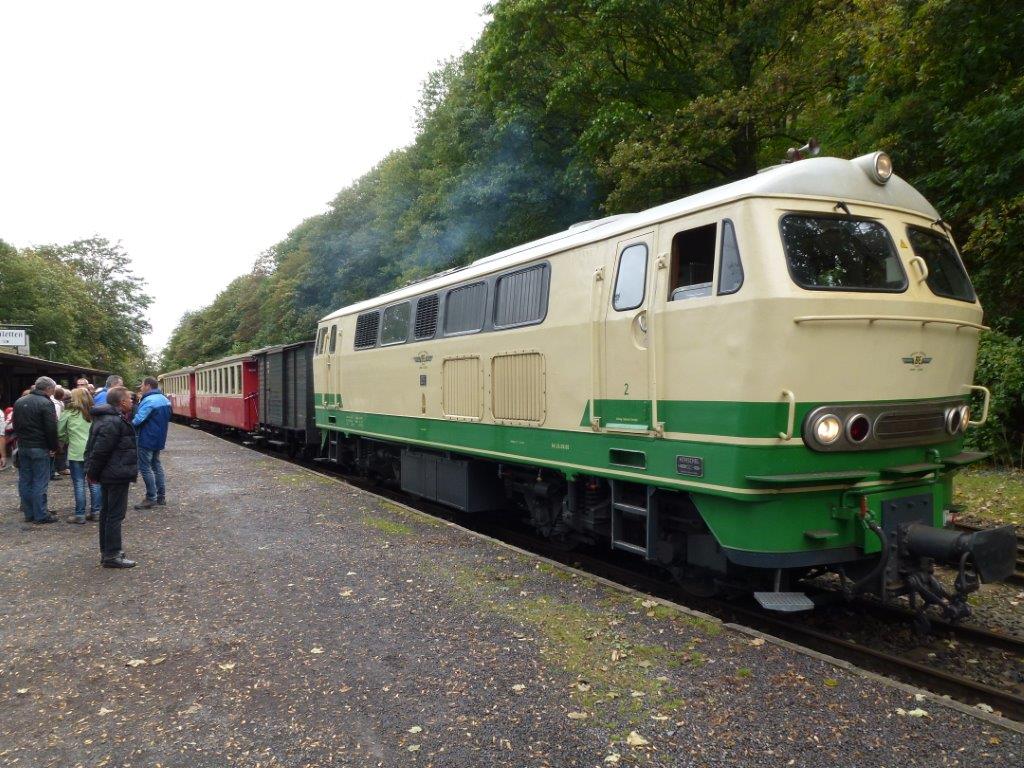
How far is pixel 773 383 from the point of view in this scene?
4668mm

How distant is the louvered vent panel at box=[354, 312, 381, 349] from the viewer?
35.9 ft

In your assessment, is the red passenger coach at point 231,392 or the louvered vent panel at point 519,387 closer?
the louvered vent panel at point 519,387

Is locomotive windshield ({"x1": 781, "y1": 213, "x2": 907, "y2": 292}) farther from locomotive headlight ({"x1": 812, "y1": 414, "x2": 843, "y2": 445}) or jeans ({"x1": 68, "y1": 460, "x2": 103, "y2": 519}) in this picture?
jeans ({"x1": 68, "y1": 460, "x2": 103, "y2": 519})

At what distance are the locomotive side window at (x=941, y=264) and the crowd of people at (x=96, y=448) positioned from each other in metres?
6.87

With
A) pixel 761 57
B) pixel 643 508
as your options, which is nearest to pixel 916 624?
pixel 643 508

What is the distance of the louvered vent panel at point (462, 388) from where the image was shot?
7973 mm

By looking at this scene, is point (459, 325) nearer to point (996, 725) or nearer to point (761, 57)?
point (996, 725)

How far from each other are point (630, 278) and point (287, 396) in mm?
13529

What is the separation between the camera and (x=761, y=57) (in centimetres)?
1819

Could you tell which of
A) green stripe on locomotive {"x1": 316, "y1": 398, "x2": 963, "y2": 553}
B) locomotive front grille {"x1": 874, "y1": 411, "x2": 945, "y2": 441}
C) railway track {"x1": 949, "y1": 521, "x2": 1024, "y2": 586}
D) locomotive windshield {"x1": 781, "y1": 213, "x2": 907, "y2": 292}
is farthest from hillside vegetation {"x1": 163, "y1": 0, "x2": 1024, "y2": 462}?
green stripe on locomotive {"x1": 316, "y1": 398, "x2": 963, "y2": 553}

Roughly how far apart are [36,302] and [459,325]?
42759 millimetres

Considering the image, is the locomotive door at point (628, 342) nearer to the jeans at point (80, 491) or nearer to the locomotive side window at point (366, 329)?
the locomotive side window at point (366, 329)

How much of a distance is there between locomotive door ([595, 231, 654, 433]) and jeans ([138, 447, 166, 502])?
23.4 feet

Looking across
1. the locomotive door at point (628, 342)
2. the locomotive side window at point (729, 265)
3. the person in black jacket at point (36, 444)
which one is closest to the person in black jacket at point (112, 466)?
Result: the person in black jacket at point (36, 444)
